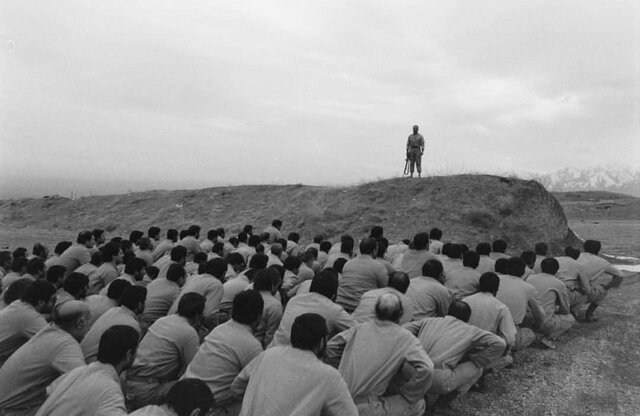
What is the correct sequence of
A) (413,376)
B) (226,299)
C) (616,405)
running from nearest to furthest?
1. (413,376)
2. (616,405)
3. (226,299)

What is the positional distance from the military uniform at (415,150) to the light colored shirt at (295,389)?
1447cm

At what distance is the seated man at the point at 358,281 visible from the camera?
627cm

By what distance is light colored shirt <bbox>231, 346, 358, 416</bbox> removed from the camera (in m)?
2.84

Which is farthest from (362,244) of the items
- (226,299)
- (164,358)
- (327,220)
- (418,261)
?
(327,220)

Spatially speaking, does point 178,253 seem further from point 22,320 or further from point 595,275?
point 595,275

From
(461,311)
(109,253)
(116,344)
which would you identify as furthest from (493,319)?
(109,253)

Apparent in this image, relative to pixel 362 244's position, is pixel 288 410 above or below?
below

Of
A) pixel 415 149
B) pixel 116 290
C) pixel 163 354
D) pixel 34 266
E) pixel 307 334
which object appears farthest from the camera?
pixel 415 149

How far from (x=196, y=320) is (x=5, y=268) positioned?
5936 mm

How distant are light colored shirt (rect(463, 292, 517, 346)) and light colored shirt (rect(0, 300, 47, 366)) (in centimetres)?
452

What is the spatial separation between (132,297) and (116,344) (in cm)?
155

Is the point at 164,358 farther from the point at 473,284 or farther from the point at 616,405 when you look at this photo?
the point at 616,405

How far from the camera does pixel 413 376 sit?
3.75m

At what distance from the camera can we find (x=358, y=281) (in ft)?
20.6
